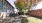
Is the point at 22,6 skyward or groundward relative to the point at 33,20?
skyward

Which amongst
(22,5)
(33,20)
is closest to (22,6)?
(22,5)

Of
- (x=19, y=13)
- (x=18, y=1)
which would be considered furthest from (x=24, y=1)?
(x=19, y=13)

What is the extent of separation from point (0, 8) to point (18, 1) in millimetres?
314

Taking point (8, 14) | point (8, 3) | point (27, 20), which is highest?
point (8, 3)

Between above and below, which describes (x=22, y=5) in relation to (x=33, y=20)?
above

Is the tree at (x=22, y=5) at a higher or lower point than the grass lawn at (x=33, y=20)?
higher

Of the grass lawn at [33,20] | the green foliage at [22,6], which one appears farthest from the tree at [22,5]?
the grass lawn at [33,20]

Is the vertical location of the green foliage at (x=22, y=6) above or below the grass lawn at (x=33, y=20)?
above

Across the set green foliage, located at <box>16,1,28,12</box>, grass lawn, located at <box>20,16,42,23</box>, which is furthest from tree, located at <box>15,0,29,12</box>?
grass lawn, located at <box>20,16,42,23</box>

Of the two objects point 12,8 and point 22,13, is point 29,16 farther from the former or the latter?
point 12,8

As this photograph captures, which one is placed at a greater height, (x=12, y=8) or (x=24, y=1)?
(x=24, y=1)

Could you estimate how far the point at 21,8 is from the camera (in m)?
1.71

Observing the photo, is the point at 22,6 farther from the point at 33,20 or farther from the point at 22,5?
the point at 33,20

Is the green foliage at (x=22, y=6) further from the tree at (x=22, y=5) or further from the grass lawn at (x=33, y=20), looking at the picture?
the grass lawn at (x=33, y=20)
